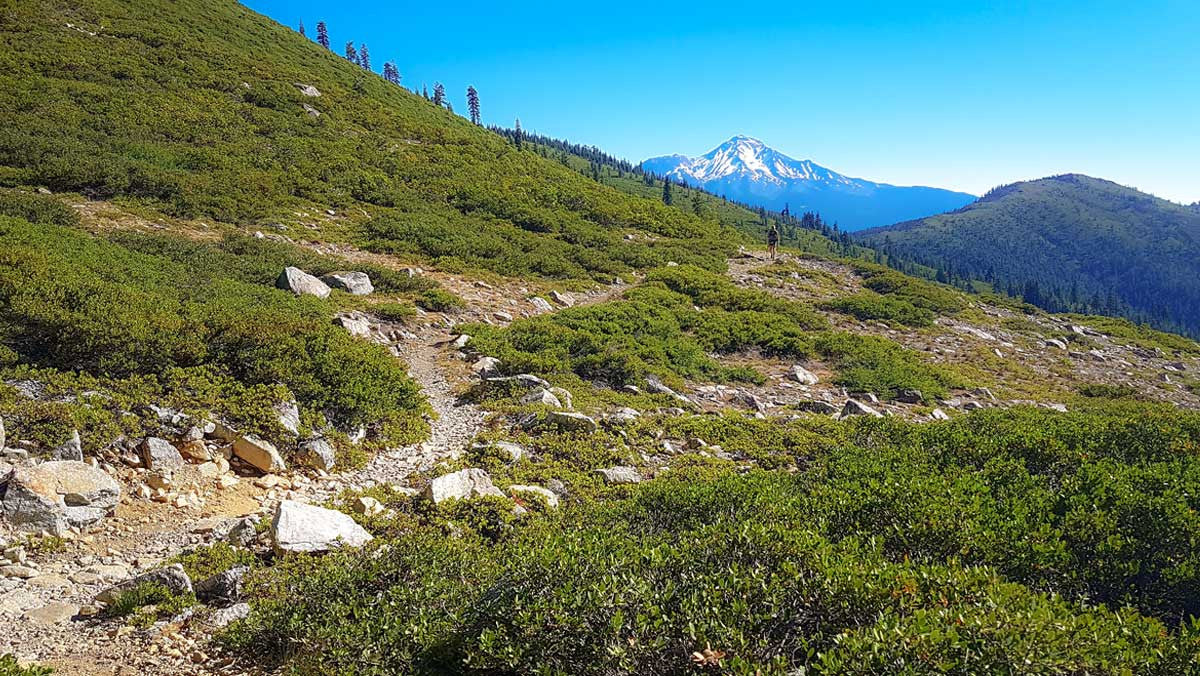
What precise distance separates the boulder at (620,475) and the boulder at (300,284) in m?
11.3

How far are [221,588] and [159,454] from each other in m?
2.89

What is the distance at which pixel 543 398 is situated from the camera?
1233cm

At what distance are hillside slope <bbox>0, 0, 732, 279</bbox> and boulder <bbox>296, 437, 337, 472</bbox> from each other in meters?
16.9

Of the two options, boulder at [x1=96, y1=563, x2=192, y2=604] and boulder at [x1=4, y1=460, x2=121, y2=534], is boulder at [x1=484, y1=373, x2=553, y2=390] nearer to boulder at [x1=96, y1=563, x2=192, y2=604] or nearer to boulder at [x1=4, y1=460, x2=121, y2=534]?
boulder at [x1=4, y1=460, x2=121, y2=534]

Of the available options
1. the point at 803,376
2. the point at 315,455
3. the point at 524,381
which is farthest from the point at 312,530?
the point at 803,376

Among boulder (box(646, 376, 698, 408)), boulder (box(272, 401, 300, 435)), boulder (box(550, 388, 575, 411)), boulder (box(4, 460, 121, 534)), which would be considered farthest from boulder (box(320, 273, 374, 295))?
boulder (box(4, 460, 121, 534))

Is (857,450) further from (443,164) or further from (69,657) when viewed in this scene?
(443,164)

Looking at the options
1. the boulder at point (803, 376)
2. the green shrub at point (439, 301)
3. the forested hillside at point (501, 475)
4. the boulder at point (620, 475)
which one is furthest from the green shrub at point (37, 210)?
the boulder at point (803, 376)

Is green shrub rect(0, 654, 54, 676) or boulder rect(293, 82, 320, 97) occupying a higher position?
boulder rect(293, 82, 320, 97)

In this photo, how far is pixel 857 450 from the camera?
1028 centimetres

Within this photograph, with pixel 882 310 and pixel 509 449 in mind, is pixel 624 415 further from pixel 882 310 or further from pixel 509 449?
pixel 882 310

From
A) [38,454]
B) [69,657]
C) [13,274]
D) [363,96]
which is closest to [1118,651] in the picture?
[69,657]

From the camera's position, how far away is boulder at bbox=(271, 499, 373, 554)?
6492 millimetres

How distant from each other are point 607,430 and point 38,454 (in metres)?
8.56
